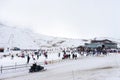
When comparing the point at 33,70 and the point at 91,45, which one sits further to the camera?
the point at 91,45

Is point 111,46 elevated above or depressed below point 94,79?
above

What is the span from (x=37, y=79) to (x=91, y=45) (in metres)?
100

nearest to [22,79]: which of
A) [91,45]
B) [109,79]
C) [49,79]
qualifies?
[49,79]

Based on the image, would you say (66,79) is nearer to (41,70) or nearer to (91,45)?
(41,70)

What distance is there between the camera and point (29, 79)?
24141 mm

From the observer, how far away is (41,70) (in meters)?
33.2

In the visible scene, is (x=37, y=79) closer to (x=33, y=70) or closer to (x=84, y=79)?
(x=84, y=79)

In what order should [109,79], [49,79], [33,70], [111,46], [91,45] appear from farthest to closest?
1. [111,46]
2. [91,45]
3. [33,70]
4. [49,79]
5. [109,79]

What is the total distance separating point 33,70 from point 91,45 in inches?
3629

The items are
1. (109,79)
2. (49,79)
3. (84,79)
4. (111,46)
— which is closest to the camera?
(109,79)

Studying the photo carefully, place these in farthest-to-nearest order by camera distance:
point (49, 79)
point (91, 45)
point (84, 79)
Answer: point (91, 45), point (49, 79), point (84, 79)

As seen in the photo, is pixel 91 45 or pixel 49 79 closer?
pixel 49 79

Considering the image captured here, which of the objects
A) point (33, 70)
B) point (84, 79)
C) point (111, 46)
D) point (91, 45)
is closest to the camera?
point (84, 79)

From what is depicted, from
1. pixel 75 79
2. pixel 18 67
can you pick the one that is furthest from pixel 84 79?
pixel 18 67
